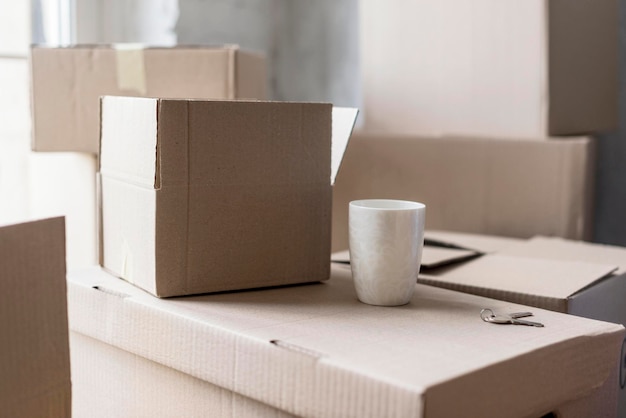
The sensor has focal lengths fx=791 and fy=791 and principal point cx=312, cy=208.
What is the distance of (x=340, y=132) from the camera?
2.95ft

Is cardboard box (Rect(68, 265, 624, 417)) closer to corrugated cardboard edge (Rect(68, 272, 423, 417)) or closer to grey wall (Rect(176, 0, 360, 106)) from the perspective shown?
corrugated cardboard edge (Rect(68, 272, 423, 417))

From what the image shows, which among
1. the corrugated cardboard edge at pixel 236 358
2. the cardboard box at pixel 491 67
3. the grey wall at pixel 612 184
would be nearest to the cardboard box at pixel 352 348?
the corrugated cardboard edge at pixel 236 358

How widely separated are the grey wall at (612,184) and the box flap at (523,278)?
25.9 inches

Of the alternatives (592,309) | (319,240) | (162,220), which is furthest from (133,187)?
(592,309)

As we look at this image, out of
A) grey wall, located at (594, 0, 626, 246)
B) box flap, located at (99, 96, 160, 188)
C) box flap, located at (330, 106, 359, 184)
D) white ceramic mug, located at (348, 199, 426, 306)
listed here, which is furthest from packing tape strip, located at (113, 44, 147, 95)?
grey wall, located at (594, 0, 626, 246)

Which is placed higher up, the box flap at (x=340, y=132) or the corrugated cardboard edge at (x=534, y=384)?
the box flap at (x=340, y=132)

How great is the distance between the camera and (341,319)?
72 cm

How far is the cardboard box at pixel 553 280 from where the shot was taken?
0.83 meters

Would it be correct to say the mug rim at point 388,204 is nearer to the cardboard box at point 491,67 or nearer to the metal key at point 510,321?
the metal key at point 510,321

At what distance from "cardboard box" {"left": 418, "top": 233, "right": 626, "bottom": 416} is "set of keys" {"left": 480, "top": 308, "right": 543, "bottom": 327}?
0.10 m

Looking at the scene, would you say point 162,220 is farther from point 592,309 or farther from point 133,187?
point 592,309

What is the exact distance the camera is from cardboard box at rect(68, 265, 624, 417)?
58 centimetres

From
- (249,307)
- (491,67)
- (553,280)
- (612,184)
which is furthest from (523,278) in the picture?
(612,184)

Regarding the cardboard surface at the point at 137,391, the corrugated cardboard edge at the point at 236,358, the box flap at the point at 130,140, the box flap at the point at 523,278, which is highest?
the box flap at the point at 130,140
